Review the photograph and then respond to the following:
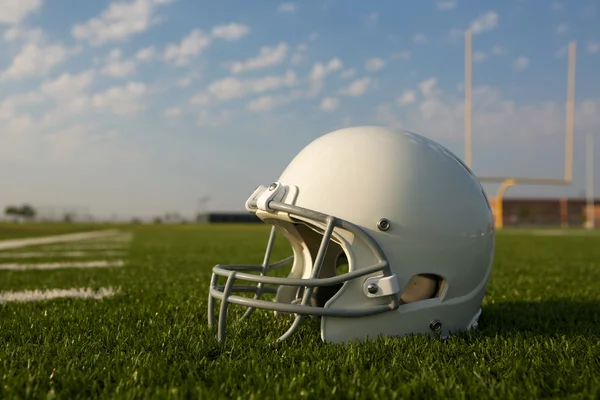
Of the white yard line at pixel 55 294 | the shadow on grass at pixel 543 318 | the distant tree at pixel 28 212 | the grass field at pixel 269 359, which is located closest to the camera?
the grass field at pixel 269 359

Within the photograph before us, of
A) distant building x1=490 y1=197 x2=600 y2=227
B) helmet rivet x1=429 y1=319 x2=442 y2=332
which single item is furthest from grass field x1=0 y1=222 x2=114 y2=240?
distant building x1=490 y1=197 x2=600 y2=227

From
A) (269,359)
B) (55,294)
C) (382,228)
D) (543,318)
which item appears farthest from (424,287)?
(55,294)

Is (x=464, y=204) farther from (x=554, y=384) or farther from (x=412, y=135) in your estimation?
(x=554, y=384)

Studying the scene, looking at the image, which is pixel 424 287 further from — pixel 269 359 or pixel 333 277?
pixel 269 359

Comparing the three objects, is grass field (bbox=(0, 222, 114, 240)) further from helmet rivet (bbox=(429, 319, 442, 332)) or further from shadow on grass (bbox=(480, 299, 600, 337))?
helmet rivet (bbox=(429, 319, 442, 332))

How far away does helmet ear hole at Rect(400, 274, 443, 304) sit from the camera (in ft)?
7.66

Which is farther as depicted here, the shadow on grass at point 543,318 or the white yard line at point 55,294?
the white yard line at point 55,294

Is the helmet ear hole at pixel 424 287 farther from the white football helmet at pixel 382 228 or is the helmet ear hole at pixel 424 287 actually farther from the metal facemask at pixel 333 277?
the metal facemask at pixel 333 277

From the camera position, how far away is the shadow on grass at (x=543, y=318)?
2.55m

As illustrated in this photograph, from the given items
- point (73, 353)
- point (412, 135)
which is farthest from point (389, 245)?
point (73, 353)

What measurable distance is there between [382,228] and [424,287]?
0.42 m

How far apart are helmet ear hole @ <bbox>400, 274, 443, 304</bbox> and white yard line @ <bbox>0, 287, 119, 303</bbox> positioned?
2.28m

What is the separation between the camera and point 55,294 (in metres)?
4.03

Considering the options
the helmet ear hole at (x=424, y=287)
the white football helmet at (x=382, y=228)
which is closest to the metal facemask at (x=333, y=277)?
the white football helmet at (x=382, y=228)
